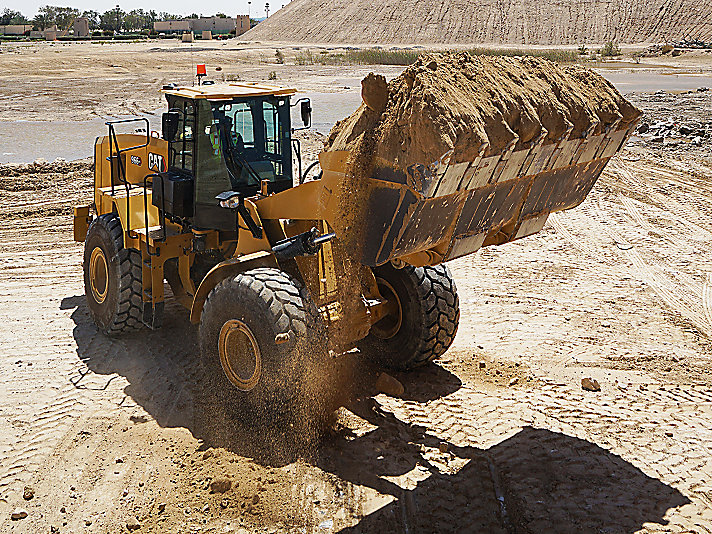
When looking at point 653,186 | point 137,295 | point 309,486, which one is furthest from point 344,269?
point 653,186

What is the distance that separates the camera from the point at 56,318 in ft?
26.2

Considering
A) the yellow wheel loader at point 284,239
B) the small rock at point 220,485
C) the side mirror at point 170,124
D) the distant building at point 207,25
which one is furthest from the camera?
the distant building at point 207,25

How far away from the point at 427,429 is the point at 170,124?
10.8ft

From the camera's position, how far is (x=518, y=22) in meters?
71.8

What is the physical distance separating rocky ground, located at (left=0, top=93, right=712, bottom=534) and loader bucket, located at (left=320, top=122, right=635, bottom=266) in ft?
5.01

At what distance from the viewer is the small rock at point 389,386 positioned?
20.7 feet

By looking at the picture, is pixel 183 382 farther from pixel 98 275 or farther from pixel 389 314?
pixel 389 314

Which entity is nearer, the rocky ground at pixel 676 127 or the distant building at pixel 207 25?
the rocky ground at pixel 676 127

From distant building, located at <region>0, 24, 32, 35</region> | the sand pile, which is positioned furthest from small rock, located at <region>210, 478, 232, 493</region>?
distant building, located at <region>0, 24, 32, 35</region>

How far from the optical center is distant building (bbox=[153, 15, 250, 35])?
4114 inches

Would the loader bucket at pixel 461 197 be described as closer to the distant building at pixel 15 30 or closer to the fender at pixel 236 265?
the fender at pixel 236 265

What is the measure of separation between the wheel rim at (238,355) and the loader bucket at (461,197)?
3.78ft

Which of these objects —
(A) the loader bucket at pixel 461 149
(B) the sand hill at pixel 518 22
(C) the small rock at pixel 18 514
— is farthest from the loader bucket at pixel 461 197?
(B) the sand hill at pixel 518 22

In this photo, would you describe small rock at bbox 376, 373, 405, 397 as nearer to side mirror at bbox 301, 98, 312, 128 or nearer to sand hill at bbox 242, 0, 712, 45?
side mirror at bbox 301, 98, 312, 128
